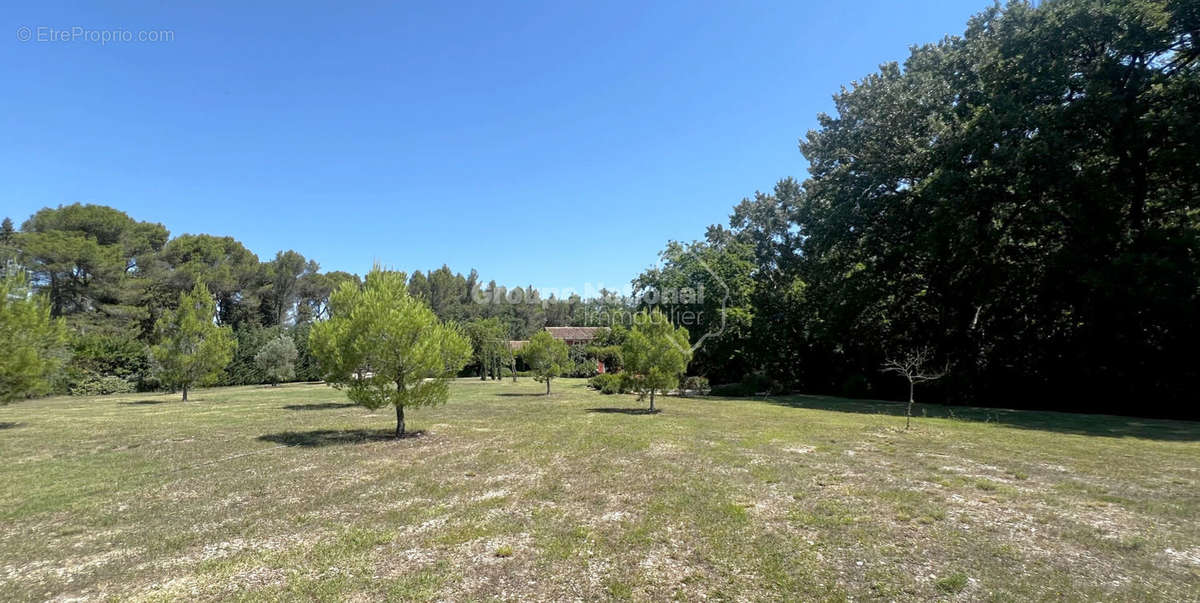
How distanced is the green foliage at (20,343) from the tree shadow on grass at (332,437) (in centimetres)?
856

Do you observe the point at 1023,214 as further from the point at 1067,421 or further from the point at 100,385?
the point at 100,385

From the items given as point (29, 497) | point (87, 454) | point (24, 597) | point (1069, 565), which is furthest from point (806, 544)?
point (87, 454)

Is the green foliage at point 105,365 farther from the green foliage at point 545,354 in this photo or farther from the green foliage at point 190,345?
the green foliage at point 545,354

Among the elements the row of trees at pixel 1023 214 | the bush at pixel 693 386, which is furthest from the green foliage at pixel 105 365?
the row of trees at pixel 1023 214

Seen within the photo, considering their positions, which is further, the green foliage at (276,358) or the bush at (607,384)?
the green foliage at (276,358)

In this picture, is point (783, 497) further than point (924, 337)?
No

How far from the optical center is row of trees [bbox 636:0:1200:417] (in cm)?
1678

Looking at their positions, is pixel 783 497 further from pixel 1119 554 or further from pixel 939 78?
pixel 939 78

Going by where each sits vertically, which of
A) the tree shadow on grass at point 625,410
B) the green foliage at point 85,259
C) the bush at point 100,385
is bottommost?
the bush at point 100,385

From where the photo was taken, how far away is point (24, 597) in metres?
4.21

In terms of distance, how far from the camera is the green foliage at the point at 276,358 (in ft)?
121

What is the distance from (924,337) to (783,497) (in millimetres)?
22858

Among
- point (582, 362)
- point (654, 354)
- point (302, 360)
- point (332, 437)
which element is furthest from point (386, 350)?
point (582, 362)

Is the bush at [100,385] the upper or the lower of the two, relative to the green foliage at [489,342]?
lower
